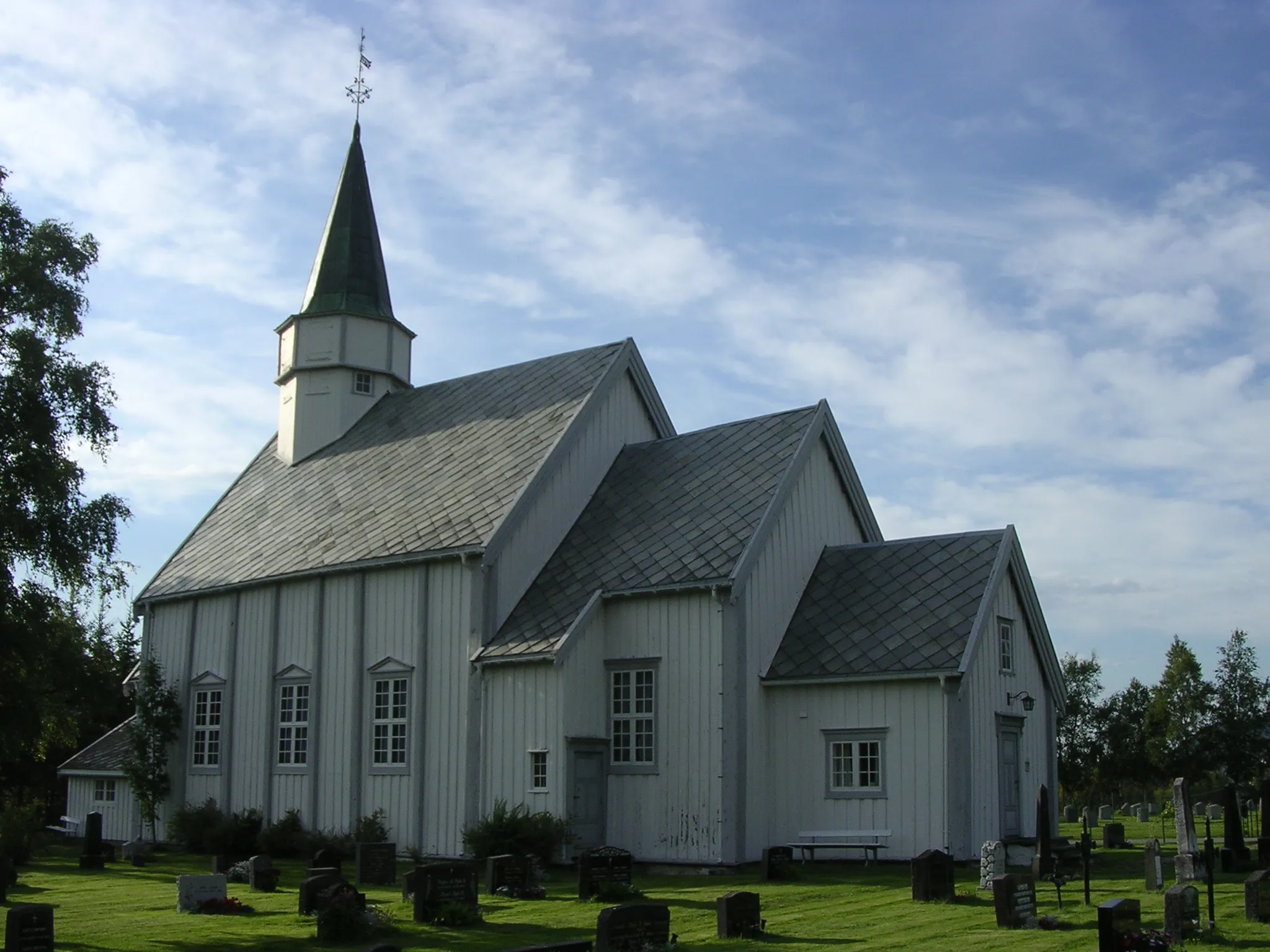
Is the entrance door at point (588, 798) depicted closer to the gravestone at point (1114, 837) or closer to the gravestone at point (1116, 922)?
the gravestone at point (1114, 837)

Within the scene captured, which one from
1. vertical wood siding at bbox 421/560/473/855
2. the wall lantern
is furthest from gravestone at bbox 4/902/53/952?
the wall lantern

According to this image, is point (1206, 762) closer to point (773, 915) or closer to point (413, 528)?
point (413, 528)

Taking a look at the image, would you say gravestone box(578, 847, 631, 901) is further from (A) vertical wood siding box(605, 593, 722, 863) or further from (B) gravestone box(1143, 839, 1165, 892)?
(B) gravestone box(1143, 839, 1165, 892)

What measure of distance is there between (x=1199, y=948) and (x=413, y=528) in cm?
1756

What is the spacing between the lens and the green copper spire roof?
118 ft

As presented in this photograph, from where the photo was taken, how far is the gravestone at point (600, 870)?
1902cm

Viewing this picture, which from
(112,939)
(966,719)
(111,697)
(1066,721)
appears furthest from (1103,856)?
(111,697)

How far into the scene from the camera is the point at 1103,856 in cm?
2538

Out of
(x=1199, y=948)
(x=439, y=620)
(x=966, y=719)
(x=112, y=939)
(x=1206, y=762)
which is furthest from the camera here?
(x=1206, y=762)

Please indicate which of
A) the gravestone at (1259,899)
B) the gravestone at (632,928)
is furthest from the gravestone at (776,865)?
the gravestone at (1259,899)

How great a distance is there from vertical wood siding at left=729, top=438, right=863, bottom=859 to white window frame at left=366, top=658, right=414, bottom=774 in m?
6.85

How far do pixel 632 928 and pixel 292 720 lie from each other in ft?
54.4

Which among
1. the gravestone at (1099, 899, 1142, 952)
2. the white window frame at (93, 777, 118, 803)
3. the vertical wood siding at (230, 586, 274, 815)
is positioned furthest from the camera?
the white window frame at (93, 777, 118, 803)

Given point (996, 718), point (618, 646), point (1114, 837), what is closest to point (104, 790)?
point (618, 646)
